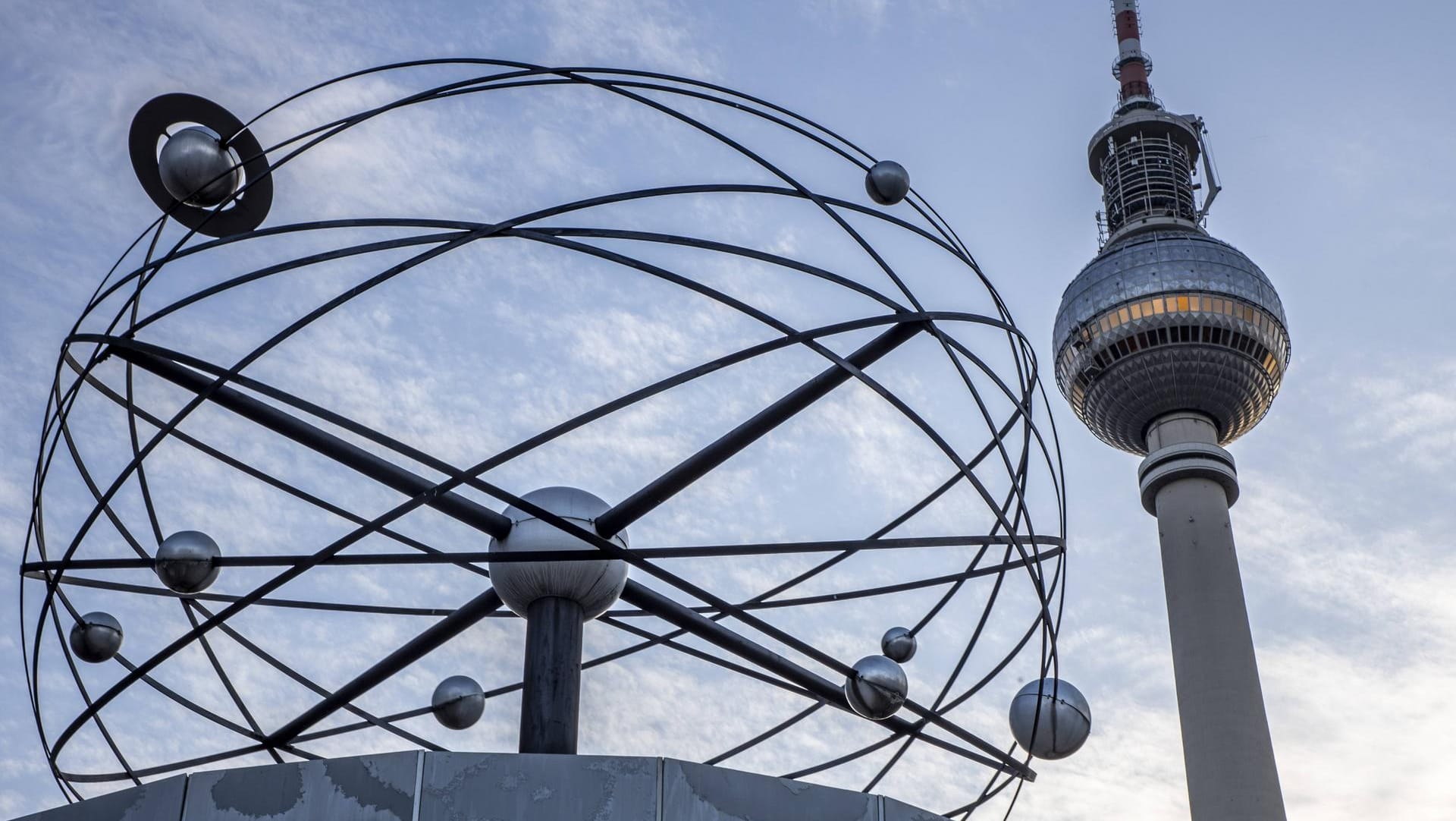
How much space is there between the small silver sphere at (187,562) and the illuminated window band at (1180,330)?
65.5 metres

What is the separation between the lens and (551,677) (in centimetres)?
1038

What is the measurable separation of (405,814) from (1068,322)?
69.0 m

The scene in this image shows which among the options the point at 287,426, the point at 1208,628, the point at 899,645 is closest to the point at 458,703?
the point at 287,426

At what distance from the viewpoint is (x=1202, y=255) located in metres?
71.4

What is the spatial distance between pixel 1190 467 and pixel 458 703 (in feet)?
206

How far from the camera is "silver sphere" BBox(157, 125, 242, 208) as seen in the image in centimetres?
992

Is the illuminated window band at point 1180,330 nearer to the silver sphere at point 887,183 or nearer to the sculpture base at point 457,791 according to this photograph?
the silver sphere at point 887,183

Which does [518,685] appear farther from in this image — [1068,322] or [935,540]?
[1068,322]

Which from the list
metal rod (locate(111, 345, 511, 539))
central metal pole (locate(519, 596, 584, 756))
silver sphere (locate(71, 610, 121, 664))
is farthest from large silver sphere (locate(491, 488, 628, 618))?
silver sphere (locate(71, 610, 121, 664))

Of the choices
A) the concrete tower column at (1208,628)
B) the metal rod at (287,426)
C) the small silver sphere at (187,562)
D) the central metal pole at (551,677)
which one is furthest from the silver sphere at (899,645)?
the concrete tower column at (1208,628)

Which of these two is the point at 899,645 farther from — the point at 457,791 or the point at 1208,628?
the point at 1208,628

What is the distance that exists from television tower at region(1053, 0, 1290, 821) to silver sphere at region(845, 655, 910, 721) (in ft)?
185

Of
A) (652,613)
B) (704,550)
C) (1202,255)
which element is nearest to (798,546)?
(704,550)

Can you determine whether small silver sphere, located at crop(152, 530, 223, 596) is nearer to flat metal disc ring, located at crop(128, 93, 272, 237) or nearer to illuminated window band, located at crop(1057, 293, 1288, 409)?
flat metal disc ring, located at crop(128, 93, 272, 237)
